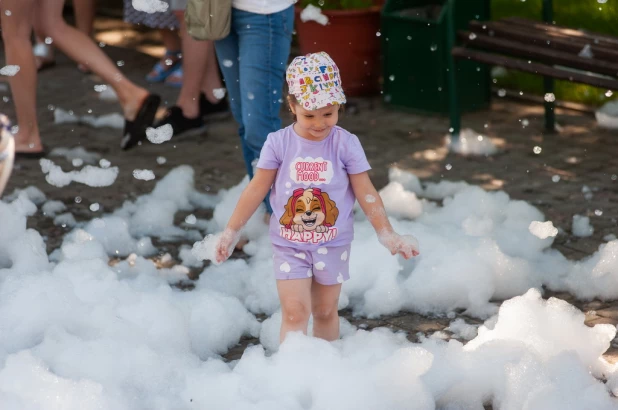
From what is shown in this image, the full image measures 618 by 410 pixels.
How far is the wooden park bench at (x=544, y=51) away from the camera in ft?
17.0

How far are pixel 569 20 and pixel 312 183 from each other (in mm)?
3892

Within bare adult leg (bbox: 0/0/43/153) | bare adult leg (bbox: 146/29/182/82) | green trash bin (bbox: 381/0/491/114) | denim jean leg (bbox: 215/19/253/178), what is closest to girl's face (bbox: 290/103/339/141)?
denim jean leg (bbox: 215/19/253/178)

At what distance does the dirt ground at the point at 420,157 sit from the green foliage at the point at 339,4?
64cm

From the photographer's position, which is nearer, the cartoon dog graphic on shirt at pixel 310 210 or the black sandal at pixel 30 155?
the cartoon dog graphic on shirt at pixel 310 210

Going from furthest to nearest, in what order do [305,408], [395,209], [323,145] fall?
[395,209] < [323,145] < [305,408]

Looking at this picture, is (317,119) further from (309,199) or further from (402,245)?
(402,245)

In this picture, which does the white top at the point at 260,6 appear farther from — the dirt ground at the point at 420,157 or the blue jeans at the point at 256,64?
the dirt ground at the point at 420,157

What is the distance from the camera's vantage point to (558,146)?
5.94 metres

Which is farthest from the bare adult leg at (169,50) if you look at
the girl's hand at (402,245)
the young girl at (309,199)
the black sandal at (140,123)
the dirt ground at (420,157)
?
the girl's hand at (402,245)

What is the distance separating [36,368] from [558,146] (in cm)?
365

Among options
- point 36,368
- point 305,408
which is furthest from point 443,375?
point 36,368

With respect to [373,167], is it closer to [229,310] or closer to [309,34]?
[309,34]

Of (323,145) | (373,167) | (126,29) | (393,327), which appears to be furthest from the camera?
(126,29)

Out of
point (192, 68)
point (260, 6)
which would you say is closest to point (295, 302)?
point (260, 6)
